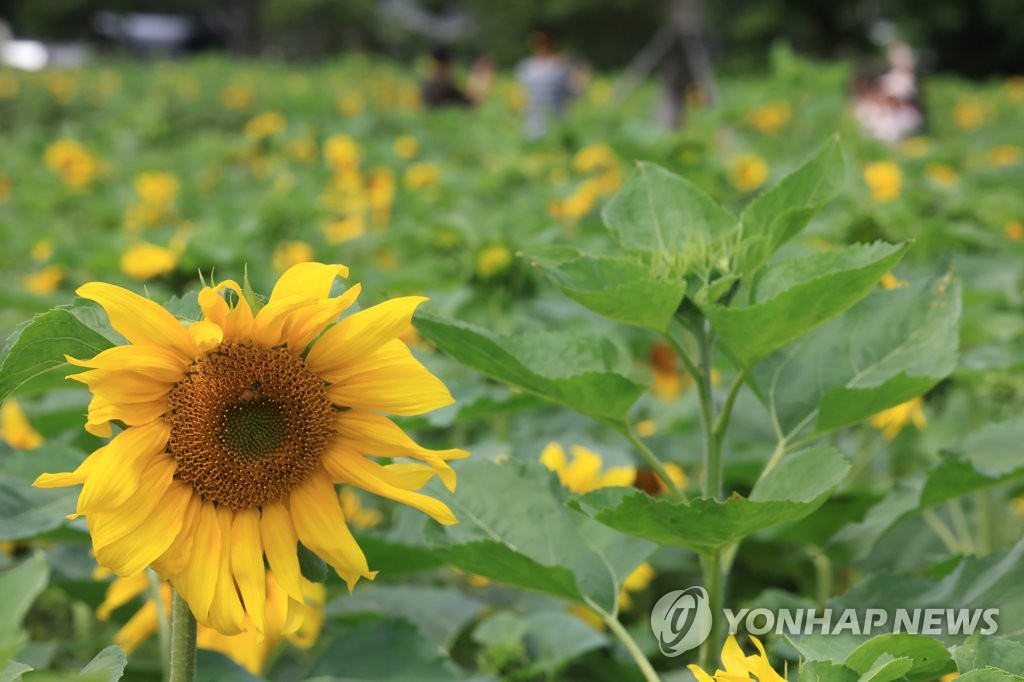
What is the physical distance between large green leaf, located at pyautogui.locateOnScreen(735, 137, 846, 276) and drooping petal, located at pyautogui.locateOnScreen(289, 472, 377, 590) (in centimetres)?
40

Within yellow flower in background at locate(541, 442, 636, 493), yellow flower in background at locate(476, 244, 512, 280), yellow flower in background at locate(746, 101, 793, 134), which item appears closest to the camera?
yellow flower in background at locate(541, 442, 636, 493)

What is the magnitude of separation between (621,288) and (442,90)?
692 cm

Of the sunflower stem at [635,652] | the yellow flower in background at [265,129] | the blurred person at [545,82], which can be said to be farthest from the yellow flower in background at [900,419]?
the blurred person at [545,82]

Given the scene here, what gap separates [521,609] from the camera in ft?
4.92

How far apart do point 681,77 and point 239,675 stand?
5.36m

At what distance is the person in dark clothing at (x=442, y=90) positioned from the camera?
7602 mm

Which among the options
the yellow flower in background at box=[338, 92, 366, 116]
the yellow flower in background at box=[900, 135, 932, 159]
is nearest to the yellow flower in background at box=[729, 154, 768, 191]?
the yellow flower in background at box=[900, 135, 932, 159]

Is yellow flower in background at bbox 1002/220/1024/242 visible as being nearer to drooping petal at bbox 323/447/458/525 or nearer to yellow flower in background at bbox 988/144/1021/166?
yellow flower in background at bbox 988/144/1021/166

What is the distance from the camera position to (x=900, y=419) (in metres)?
1.79

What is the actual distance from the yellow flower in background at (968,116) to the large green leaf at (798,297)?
740 centimetres

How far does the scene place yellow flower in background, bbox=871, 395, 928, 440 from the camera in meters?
1.78

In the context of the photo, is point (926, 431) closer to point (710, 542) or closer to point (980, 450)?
point (980, 450)

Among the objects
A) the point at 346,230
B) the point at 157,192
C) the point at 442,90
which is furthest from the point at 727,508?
the point at 442,90

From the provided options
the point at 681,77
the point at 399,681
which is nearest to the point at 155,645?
the point at 399,681
